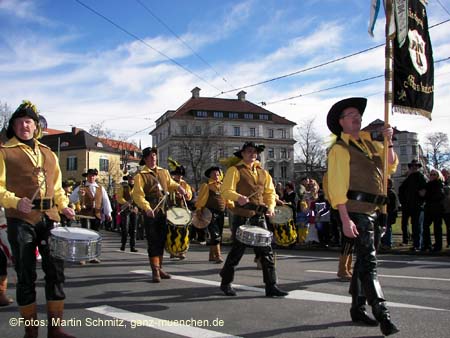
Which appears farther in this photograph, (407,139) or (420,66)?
(407,139)

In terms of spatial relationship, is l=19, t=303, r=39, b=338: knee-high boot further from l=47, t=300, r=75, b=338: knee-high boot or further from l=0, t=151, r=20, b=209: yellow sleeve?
l=0, t=151, r=20, b=209: yellow sleeve

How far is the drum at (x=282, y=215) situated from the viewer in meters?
8.72

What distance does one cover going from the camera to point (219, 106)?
8706 centimetres

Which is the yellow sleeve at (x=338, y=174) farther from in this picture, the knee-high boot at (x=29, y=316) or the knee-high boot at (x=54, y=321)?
the knee-high boot at (x=29, y=316)

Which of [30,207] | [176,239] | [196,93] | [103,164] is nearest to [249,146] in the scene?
[176,239]

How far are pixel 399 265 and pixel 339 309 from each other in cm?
445

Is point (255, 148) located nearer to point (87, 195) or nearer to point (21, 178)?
point (21, 178)

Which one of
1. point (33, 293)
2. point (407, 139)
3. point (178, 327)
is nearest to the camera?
point (33, 293)

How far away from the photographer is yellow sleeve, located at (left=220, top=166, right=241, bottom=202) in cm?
646

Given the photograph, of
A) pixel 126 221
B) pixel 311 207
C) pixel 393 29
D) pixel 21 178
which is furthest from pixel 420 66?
pixel 126 221

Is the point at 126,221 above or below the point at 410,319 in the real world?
above

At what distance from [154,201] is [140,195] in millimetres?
329

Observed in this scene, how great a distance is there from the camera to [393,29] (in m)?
5.48

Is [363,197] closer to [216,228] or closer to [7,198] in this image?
[7,198]
